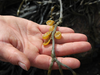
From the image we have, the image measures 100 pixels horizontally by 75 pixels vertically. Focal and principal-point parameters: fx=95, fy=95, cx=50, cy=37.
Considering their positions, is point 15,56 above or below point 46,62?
above

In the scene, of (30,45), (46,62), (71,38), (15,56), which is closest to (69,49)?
(71,38)

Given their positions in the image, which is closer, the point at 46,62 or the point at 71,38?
the point at 46,62

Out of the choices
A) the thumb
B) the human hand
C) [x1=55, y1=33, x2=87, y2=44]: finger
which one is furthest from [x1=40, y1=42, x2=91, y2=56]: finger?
the thumb

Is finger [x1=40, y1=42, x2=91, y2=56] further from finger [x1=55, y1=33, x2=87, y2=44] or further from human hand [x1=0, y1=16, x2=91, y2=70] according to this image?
finger [x1=55, y1=33, x2=87, y2=44]

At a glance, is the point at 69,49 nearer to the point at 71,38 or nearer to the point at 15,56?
the point at 71,38

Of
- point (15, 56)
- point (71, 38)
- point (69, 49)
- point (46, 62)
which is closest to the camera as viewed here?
point (15, 56)

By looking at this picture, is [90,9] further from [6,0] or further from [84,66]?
[6,0]

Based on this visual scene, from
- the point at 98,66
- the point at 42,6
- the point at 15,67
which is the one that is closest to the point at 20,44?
the point at 15,67

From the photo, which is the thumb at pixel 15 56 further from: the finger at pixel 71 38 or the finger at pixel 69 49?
the finger at pixel 71 38

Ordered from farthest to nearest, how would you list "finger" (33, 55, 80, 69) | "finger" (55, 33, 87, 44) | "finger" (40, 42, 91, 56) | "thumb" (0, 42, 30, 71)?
1. "finger" (55, 33, 87, 44)
2. "finger" (40, 42, 91, 56)
3. "finger" (33, 55, 80, 69)
4. "thumb" (0, 42, 30, 71)

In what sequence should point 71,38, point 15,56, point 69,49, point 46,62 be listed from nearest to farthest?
1. point 15,56
2. point 46,62
3. point 69,49
4. point 71,38
